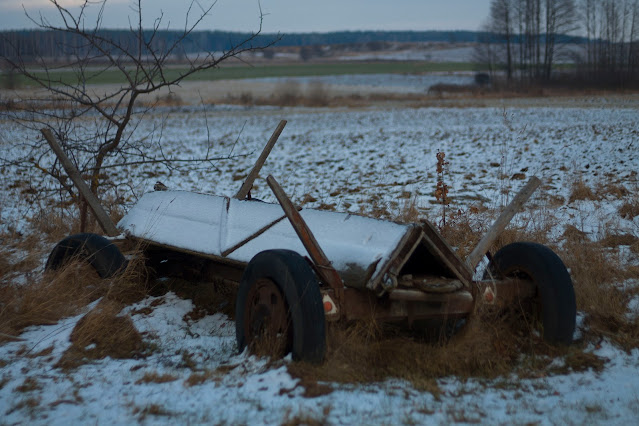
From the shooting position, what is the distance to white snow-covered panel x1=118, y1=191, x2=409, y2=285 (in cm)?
350

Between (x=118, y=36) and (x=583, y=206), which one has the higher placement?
(x=118, y=36)

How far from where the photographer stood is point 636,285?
4469 millimetres

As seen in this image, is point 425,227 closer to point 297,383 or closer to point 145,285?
point 297,383

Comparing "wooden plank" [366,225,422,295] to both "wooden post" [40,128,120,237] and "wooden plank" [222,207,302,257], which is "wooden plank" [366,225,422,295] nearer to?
"wooden plank" [222,207,302,257]

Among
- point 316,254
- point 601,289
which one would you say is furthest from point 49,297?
point 601,289

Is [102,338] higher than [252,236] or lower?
lower

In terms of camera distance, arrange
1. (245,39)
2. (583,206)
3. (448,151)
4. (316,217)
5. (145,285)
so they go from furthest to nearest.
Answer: (448,151)
(583,206)
(245,39)
(145,285)
(316,217)

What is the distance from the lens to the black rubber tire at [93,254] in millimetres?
4723

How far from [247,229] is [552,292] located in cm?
209

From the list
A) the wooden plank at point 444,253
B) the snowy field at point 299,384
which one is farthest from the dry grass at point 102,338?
the wooden plank at point 444,253

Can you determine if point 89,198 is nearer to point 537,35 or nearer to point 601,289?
point 601,289

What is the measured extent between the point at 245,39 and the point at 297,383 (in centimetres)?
370

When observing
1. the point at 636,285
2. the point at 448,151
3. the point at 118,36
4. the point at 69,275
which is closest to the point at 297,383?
the point at 69,275

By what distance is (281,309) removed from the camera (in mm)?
3199
